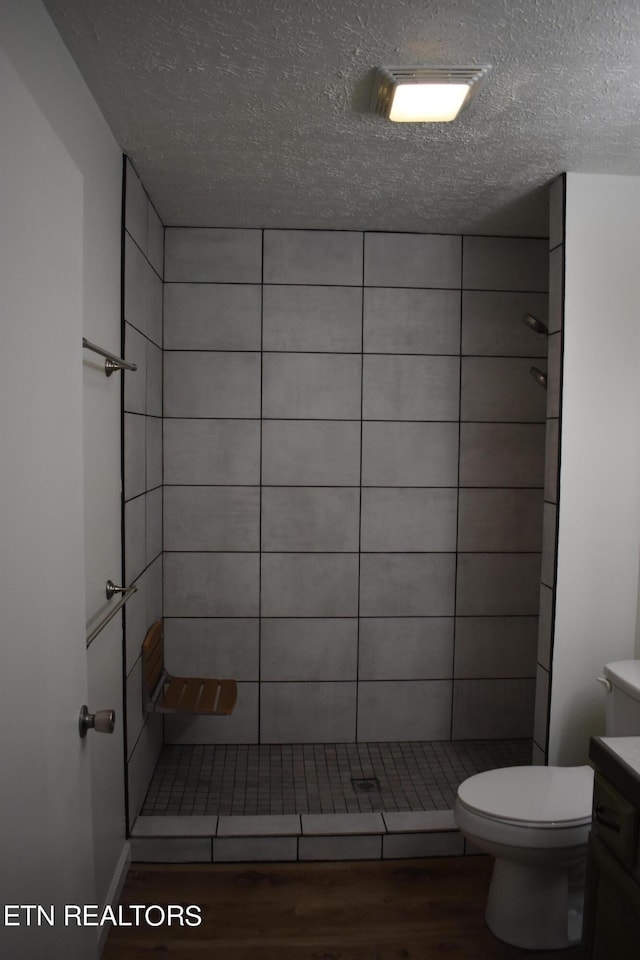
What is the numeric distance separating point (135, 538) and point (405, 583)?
4.12ft

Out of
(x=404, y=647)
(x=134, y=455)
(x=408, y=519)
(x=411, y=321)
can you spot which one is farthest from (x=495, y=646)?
(x=134, y=455)

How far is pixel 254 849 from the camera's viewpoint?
7.78ft

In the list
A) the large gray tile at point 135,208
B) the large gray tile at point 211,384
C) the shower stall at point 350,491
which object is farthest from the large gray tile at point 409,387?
the large gray tile at point 135,208

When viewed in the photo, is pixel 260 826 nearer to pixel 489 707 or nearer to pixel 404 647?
pixel 404 647

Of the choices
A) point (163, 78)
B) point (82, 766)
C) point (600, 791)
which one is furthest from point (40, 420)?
point (600, 791)

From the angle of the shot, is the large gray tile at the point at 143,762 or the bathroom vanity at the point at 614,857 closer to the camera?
the bathroom vanity at the point at 614,857

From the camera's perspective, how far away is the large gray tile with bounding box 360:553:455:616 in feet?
10.1

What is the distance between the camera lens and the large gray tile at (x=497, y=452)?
121 inches

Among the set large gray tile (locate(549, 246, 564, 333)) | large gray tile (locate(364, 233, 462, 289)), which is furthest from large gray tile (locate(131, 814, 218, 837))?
Answer: large gray tile (locate(364, 233, 462, 289))

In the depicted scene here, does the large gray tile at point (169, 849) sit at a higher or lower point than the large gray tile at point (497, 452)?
lower

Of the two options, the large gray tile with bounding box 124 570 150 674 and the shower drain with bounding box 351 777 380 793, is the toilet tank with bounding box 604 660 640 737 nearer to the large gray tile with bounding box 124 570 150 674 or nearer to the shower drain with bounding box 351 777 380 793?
the shower drain with bounding box 351 777 380 793

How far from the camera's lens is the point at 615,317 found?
2275 millimetres

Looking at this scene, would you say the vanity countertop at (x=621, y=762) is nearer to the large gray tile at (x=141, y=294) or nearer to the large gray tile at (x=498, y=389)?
the large gray tile at (x=498, y=389)

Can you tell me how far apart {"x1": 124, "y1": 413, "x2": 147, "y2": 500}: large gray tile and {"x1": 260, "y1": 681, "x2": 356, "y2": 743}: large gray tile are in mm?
1154
